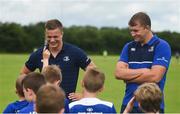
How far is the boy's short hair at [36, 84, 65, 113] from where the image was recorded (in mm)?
4961

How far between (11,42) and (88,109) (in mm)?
92943

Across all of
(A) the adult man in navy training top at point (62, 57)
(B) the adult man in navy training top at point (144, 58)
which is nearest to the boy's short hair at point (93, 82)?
(B) the adult man in navy training top at point (144, 58)

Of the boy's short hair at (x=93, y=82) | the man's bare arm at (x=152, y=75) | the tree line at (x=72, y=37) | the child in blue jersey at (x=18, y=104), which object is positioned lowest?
the tree line at (x=72, y=37)

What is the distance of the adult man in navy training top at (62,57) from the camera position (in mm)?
8297

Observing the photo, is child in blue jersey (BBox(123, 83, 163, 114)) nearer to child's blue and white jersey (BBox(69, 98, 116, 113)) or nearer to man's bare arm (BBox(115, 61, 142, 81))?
child's blue and white jersey (BBox(69, 98, 116, 113))

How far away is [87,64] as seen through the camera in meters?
8.62

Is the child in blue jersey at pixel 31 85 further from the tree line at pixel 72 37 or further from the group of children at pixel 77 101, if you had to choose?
the tree line at pixel 72 37

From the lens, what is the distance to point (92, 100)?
20.4 ft

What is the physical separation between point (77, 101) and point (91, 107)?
23cm

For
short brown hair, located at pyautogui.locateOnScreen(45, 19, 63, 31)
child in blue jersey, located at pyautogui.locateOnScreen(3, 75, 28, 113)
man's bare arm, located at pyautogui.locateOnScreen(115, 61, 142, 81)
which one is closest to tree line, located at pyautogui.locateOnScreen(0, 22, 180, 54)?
short brown hair, located at pyautogui.locateOnScreen(45, 19, 63, 31)

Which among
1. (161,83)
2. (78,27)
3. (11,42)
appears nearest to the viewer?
(161,83)

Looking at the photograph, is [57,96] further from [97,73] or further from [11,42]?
[11,42]

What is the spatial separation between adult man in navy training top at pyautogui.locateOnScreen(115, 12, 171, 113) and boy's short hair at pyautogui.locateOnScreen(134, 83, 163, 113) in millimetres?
1677

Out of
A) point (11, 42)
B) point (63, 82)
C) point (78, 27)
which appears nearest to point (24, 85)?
point (63, 82)
